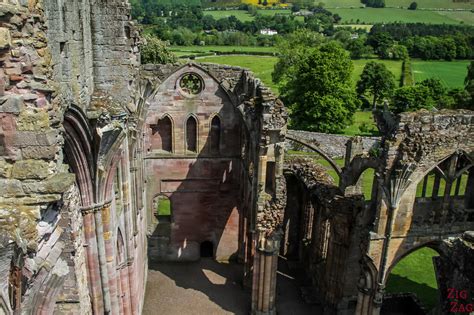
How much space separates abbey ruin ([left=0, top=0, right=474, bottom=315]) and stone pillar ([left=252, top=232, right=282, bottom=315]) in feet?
0.15

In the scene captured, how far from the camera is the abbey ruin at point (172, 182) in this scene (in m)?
5.00

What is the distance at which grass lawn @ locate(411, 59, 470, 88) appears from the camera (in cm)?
6144

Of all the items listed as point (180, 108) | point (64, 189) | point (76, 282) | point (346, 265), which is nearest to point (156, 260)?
point (180, 108)

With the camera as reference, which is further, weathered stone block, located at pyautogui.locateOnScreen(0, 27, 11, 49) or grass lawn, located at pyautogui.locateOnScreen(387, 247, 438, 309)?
grass lawn, located at pyautogui.locateOnScreen(387, 247, 438, 309)

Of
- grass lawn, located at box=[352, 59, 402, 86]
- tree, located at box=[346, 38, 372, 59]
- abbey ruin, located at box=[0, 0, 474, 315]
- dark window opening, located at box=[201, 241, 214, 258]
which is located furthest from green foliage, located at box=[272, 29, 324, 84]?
dark window opening, located at box=[201, 241, 214, 258]

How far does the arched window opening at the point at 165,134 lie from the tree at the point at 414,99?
2816 cm

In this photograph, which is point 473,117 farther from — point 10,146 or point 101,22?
point 10,146

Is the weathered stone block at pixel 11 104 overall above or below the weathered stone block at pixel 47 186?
above

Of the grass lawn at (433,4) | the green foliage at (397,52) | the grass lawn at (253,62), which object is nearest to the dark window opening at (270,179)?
the grass lawn at (253,62)

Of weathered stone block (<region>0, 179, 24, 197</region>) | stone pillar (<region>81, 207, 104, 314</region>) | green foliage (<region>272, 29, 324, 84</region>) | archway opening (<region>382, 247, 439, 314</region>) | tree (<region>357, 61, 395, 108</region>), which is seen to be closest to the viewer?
weathered stone block (<region>0, 179, 24, 197</region>)

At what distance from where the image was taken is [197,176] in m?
18.0

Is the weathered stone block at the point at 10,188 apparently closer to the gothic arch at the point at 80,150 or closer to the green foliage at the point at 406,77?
the gothic arch at the point at 80,150

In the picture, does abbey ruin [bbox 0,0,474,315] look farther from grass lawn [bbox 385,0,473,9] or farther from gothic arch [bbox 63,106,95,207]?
grass lawn [bbox 385,0,473,9]

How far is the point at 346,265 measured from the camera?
46.1 ft
